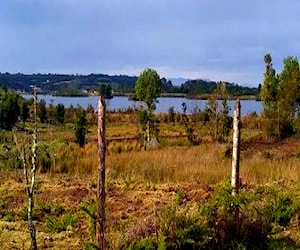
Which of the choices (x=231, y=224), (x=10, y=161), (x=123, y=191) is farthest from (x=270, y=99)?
(x=231, y=224)

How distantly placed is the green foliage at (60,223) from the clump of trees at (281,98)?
50.2 ft

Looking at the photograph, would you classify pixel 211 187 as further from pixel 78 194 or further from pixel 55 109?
pixel 55 109

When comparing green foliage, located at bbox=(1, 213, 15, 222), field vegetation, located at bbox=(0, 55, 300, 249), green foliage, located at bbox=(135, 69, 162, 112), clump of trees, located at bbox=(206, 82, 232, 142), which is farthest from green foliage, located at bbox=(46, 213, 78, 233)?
clump of trees, located at bbox=(206, 82, 232, 142)

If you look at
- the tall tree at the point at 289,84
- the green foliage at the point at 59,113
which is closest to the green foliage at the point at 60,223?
the tall tree at the point at 289,84

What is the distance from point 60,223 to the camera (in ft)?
24.3

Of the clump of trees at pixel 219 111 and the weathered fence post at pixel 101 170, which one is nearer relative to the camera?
the weathered fence post at pixel 101 170

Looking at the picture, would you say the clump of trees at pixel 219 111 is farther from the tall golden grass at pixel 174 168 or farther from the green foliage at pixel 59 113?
the green foliage at pixel 59 113

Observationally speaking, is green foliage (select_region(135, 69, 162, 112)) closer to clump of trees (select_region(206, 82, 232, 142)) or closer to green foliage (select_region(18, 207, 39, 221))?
clump of trees (select_region(206, 82, 232, 142))

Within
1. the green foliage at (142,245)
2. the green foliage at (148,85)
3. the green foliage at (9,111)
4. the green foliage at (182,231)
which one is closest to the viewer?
the green foliage at (142,245)

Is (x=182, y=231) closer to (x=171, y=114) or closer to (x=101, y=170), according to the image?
(x=101, y=170)

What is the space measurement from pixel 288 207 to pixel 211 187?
241 cm

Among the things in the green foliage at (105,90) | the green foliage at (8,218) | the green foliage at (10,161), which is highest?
the green foliage at (105,90)

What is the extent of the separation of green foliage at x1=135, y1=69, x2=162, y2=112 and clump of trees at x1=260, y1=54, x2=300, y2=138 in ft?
14.9

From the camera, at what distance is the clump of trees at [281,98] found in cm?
2120
